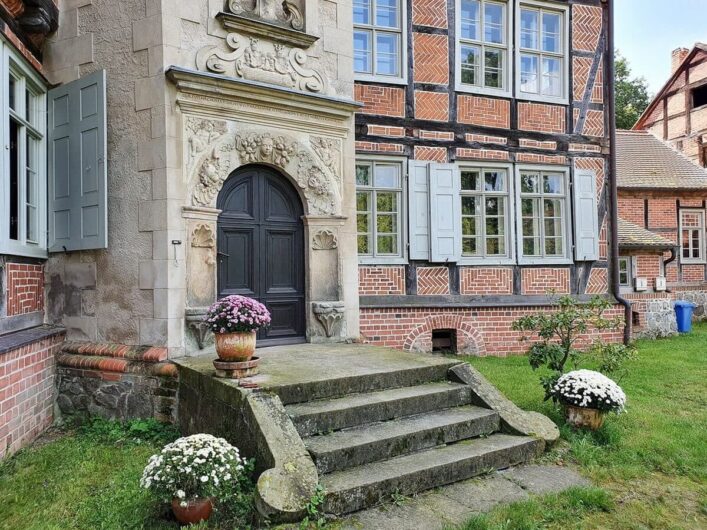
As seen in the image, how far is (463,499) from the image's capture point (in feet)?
13.7

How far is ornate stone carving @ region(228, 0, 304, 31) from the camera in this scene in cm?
664

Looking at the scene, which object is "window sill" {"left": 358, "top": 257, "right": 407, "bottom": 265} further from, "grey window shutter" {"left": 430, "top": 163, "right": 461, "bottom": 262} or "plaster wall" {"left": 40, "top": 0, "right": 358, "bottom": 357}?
"plaster wall" {"left": 40, "top": 0, "right": 358, "bottom": 357}

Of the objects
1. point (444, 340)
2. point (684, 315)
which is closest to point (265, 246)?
point (444, 340)

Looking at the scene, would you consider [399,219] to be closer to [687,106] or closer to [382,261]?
[382,261]

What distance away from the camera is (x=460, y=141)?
10.1 m

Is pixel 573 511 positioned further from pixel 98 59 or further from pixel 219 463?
pixel 98 59

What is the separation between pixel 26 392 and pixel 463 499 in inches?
169

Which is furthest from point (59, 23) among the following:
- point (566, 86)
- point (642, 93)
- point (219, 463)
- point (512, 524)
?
point (642, 93)

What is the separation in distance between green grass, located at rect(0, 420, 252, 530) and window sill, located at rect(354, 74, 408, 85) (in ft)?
21.2

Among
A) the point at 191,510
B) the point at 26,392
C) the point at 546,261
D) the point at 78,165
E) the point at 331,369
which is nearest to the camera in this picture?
the point at 191,510

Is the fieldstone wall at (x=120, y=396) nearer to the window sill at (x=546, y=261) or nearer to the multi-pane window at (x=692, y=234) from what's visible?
the window sill at (x=546, y=261)

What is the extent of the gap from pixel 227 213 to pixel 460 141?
5.12 meters

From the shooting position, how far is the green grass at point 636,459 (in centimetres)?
392

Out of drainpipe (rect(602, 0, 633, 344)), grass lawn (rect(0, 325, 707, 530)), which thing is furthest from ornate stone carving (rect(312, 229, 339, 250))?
drainpipe (rect(602, 0, 633, 344))
